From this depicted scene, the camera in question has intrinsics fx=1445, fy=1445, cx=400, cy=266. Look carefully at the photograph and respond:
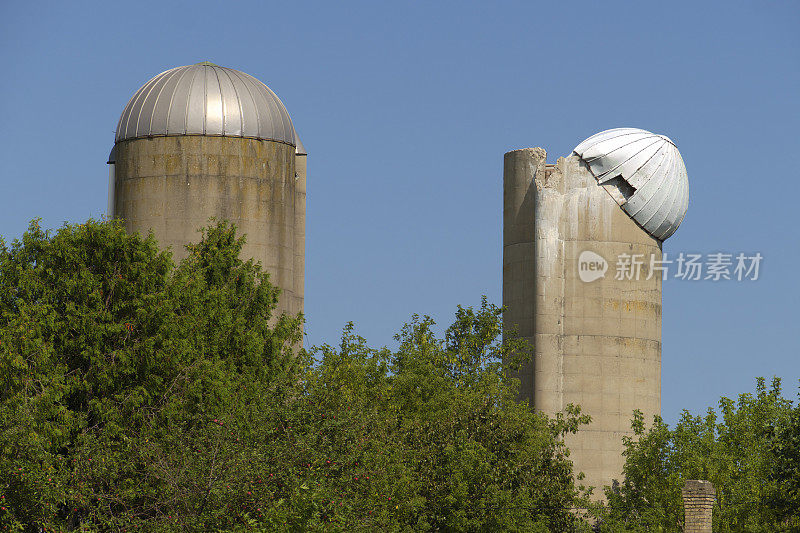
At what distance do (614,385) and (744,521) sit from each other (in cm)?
1936

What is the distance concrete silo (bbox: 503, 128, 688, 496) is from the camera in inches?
2479

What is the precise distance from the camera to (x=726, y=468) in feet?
155

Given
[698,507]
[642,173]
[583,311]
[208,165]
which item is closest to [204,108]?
[208,165]

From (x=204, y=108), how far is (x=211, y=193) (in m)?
3.82

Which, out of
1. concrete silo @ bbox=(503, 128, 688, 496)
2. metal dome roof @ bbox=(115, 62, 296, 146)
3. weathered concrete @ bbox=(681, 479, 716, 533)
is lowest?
weathered concrete @ bbox=(681, 479, 716, 533)

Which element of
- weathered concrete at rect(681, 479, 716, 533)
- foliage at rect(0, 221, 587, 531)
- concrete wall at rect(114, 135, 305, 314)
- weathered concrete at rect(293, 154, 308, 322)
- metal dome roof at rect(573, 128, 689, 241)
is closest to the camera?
foliage at rect(0, 221, 587, 531)

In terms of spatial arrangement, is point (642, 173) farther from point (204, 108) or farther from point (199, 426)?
point (199, 426)

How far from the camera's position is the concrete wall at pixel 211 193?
56.7 metres

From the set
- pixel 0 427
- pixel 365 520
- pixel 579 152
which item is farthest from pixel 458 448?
pixel 579 152

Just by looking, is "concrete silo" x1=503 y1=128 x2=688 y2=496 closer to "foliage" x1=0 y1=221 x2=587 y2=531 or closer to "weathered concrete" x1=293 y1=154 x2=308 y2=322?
"weathered concrete" x1=293 y1=154 x2=308 y2=322

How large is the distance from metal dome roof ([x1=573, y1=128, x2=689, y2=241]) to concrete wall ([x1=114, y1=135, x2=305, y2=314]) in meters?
14.6

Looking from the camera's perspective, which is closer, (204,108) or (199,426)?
→ (199,426)

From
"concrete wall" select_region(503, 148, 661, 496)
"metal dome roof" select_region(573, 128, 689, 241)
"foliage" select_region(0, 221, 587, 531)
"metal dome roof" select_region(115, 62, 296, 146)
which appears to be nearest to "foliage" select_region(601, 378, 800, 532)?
"foliage" select_region(0, 221, 587, 531)

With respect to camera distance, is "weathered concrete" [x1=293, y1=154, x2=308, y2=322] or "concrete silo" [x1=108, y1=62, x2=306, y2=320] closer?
"concrete silo" [x1=108, y1=62, x2=306, y2=320]
